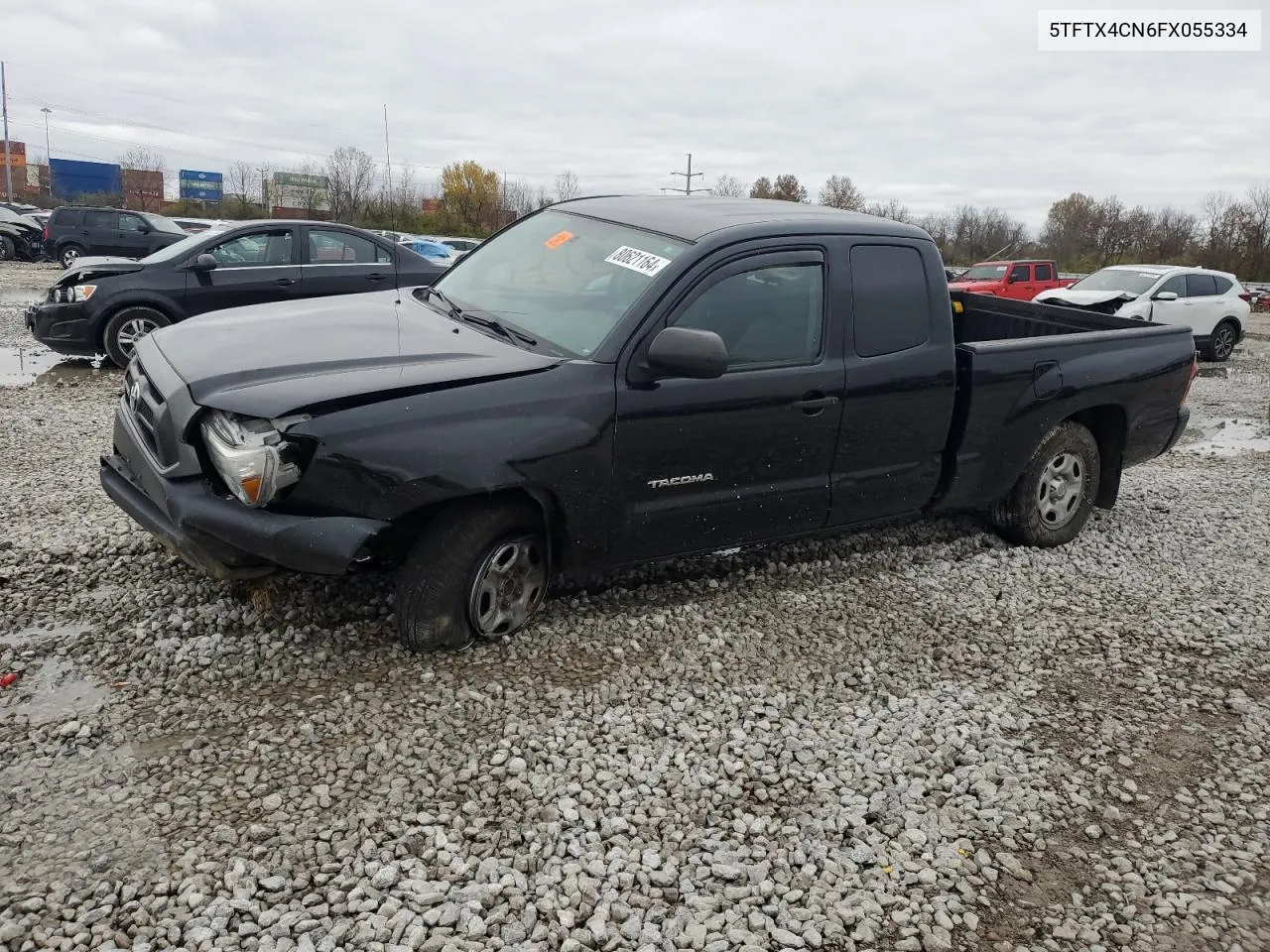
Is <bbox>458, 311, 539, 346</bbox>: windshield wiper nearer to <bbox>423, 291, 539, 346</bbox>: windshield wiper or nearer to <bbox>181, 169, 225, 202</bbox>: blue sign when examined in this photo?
<bbox>423, 291, 539, 346</bbox>: windshield wiper

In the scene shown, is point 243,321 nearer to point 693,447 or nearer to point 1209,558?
point 693,447

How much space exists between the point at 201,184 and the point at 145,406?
80.7 m

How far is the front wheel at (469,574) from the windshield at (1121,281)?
1525cm

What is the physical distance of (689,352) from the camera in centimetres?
371

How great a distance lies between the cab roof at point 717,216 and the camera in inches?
172

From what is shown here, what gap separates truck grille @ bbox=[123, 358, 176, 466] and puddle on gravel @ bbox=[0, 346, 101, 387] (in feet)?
20.4

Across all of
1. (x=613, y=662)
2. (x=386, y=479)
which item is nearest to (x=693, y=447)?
(x=613, y=662)

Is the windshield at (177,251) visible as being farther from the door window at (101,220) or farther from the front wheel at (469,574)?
the door window at (101,220)

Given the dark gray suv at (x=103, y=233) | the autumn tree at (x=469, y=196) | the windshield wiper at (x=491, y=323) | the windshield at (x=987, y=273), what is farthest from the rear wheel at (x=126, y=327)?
the autumn tree at (x=469, y=196)

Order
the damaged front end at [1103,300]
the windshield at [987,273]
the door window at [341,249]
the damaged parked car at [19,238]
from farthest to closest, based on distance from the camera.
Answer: the damaged parked car at [19,238], the windshield at [987,273], the damaged front end at [1103,300], the door window at [341,249]

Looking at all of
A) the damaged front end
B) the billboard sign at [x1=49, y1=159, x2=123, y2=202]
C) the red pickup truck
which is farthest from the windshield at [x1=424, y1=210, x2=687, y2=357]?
the billboard sign at [x1=49, y1=159, x2=123, y2=202]

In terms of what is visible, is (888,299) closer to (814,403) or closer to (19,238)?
(814,403)

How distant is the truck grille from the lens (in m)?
3.68

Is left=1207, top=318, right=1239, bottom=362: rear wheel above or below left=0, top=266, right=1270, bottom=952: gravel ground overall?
above
